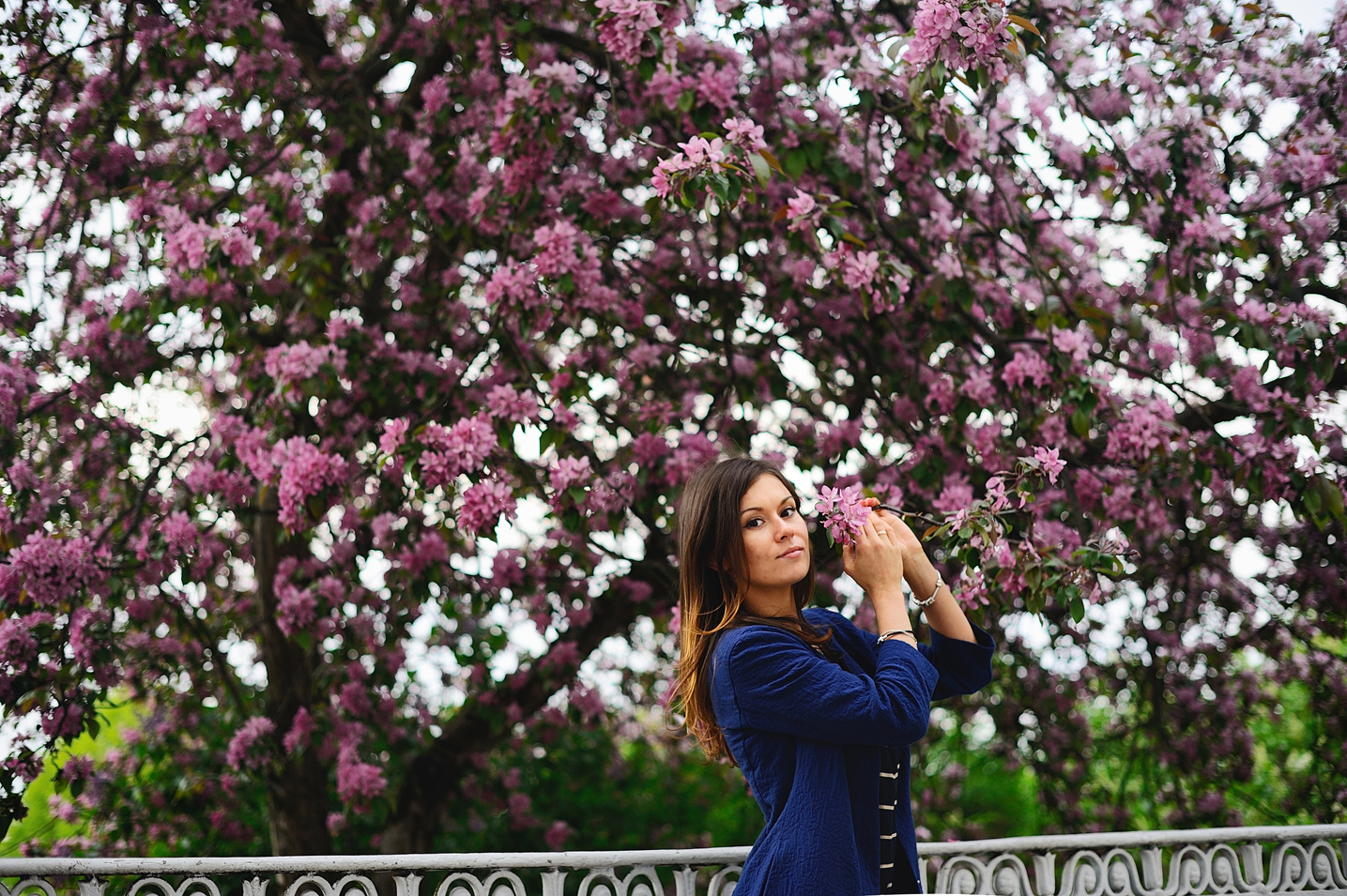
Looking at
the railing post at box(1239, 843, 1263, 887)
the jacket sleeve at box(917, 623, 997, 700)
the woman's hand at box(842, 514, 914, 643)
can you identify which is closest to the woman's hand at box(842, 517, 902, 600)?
the woman's hand at box(842, 514, 914, 643)

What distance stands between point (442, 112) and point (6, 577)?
1.90 metres

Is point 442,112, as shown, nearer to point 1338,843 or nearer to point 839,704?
point 839,704

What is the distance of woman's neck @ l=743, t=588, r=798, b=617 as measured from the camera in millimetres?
1858

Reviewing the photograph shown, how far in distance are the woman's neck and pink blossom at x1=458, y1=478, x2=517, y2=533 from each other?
975mm

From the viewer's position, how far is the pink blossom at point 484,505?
2641 mm

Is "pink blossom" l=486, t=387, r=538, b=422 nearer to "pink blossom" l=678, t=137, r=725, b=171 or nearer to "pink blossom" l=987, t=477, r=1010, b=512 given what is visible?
"pink blossom" l=678, t=137, r=725, b=171

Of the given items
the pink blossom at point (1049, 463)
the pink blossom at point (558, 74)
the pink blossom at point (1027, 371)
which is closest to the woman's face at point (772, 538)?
the pink blossom at point (1049, 463)

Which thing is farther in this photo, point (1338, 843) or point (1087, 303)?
point (1087, 303)

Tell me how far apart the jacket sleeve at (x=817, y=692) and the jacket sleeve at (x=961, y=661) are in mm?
290

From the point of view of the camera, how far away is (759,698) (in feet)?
5.41

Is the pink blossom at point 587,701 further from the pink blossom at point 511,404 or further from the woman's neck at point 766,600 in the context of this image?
the woman's neck at point 766,600

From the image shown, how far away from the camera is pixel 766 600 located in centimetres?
186

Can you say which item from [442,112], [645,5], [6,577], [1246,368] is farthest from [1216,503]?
[6,577]

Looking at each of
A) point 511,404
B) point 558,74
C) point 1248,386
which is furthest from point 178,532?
point 1248,386
